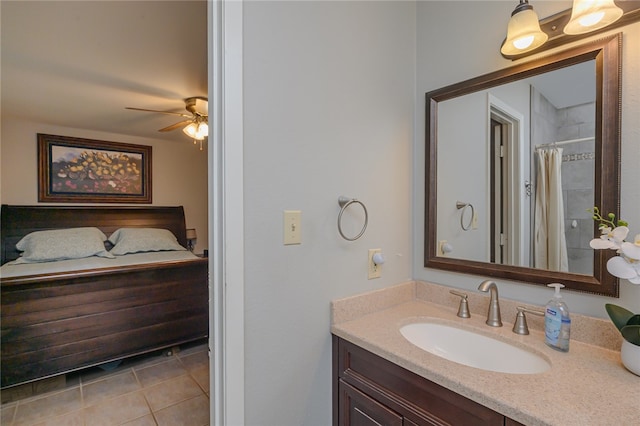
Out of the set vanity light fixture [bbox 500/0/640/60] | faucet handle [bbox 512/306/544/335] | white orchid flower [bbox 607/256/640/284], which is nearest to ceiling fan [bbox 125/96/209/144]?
vanity light fixture [bbox 500/0/640/60]

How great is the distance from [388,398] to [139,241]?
351cm

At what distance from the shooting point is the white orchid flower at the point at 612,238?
33.0 inches

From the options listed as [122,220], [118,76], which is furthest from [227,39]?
[122,220]

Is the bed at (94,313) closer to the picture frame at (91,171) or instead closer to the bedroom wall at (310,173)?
the picture frame at (91,171)

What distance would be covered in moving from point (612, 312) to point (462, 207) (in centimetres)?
64

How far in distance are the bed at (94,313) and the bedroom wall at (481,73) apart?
7.12 ft

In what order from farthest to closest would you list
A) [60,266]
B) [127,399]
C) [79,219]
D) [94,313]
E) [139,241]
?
[79,219], [139,241], [60,266], [94,313], [127,399]

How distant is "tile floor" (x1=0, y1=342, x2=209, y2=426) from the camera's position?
1.91m

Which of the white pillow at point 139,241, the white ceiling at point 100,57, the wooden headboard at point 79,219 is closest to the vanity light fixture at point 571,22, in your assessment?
the white ceiling at point 100,57

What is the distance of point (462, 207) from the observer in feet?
4.57

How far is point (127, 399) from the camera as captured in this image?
6.91 ft

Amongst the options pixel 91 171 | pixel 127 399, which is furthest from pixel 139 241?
pixel 127 399

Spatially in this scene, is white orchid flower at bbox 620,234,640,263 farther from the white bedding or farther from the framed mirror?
the white bedding

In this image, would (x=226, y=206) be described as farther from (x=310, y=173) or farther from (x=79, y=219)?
(x=79, y=219)
